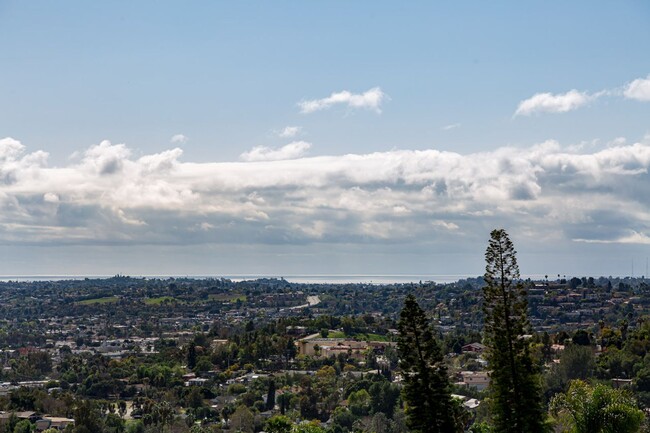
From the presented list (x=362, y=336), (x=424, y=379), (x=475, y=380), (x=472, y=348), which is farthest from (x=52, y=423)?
(x=362, y=336)

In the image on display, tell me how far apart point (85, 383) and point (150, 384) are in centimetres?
657

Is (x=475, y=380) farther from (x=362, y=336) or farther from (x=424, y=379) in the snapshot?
(x=424, y=379)

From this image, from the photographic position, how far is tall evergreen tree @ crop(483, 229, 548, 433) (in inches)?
1142

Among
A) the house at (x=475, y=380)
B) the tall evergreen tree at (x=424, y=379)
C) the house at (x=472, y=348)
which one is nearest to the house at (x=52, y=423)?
the house at (x=475, y=380)

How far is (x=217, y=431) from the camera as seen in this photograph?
65250 mm

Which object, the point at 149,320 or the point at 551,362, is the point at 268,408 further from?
the point at 149,320

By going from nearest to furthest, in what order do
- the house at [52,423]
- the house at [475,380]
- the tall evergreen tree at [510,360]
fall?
the tall evergreen tree at [510,360] < the house at [52,423] < the house at [475,380]

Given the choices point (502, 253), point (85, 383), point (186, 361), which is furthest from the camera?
point (186, 361)

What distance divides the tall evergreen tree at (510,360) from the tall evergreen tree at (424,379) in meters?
1.54

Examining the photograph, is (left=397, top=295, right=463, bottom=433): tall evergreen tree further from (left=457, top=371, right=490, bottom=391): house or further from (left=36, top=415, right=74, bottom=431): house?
(left=457, top=371, right=490, bottom=391): house

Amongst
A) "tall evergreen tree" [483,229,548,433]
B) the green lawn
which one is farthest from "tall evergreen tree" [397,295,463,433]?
the green lawn

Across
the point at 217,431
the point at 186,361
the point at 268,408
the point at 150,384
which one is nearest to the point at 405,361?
the point at 217,431

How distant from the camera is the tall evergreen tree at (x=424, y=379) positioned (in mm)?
29484

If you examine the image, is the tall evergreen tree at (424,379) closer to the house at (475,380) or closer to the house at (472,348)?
the house at (475,380)
